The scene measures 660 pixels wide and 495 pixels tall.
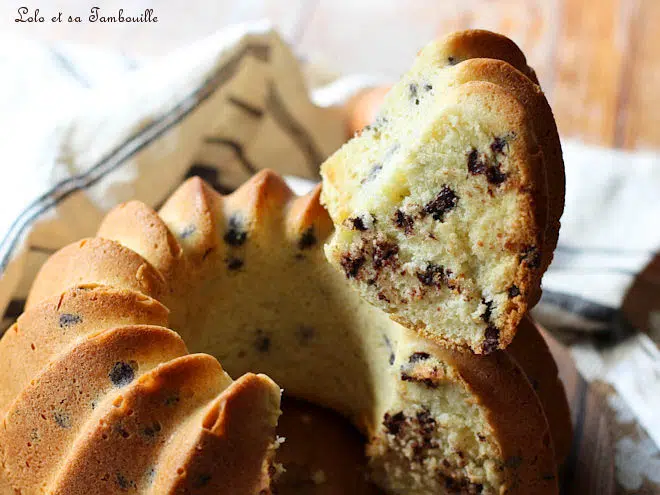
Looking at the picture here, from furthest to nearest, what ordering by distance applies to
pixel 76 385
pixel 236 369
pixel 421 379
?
pixel 236 369, pixel 421 379, pixel 76 385

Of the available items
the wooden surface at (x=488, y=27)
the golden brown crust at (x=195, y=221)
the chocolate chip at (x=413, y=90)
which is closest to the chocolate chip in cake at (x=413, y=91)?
the chocolate chip at (x=413, y=90)

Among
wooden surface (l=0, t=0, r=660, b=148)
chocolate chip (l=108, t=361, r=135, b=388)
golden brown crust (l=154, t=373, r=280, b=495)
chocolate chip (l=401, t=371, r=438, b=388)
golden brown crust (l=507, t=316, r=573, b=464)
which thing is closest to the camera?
golden brown crust (l=154, t=373, r=280, b=495)

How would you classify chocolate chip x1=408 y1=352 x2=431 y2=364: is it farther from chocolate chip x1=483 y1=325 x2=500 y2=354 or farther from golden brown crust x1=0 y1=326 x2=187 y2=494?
golden brown crust x1=0 y1=326 x2=187 y2=494

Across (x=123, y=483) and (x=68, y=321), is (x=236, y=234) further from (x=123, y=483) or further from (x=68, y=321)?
(x=123, y=483)

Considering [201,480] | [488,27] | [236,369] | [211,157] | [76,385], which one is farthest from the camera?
[488,27]

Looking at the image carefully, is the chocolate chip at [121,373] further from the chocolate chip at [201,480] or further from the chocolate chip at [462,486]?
the chocolate chip at [462,486]

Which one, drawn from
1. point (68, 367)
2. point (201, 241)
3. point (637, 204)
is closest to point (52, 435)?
point (68, 367)

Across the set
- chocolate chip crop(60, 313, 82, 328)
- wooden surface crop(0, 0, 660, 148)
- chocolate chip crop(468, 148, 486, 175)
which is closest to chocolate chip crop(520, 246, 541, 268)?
chocolate chip crop(468, 148, 486, 175)

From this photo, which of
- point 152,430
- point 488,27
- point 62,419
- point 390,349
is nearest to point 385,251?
point 390,349
